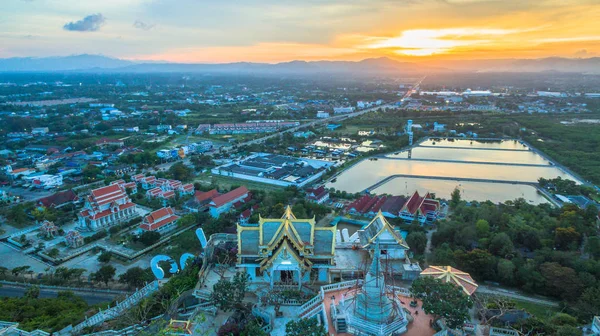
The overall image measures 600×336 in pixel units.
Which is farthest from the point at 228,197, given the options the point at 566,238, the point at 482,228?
the point at 566,238

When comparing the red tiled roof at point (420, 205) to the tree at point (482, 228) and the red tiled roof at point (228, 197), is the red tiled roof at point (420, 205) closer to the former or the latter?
the tree at point (482, 228)

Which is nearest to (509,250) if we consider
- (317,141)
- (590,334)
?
(590,334)

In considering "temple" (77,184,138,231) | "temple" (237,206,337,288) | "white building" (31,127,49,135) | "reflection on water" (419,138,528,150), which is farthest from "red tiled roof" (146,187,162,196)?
"white building" (31,127,49,135)

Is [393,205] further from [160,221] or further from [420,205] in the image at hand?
[160,221]

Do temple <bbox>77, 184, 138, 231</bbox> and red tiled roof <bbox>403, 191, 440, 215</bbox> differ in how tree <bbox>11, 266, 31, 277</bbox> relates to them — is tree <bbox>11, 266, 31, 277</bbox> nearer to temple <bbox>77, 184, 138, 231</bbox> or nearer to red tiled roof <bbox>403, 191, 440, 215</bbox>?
temple <bbox>77, 184, 138, 231</bbox>

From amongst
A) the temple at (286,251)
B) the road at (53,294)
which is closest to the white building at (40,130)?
the road at (53,294)

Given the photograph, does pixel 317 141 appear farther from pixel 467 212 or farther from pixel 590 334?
pixel 590 334
